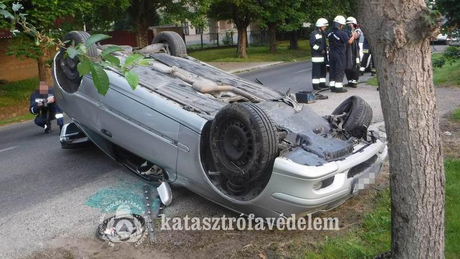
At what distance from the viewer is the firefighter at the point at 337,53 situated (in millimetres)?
11211

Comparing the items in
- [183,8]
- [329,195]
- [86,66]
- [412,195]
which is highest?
[183,8]

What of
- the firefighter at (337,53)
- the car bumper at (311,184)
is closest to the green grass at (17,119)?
the firefighter at (337,53)

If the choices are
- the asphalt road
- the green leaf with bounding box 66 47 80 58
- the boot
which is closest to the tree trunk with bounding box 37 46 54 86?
the boot

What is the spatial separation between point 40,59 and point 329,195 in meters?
12.2

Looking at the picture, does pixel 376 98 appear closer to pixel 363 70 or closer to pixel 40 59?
pixel 363 70

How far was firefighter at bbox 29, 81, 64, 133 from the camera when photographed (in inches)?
323

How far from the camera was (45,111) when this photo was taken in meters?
8.47

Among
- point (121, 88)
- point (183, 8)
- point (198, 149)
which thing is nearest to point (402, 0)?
point (198, 149)

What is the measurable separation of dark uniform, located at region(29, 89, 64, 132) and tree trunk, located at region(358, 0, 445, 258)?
648cm

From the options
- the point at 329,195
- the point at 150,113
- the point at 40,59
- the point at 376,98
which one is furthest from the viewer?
the point at 40,59

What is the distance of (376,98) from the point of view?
10336 mm

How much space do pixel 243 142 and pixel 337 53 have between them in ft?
26.5

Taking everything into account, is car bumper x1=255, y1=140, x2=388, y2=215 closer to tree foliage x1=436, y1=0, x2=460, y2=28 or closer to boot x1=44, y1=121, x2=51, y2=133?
boot x1=44, y1=121, x2=51, y2=133

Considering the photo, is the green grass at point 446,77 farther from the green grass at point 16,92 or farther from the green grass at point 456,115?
the green grass at point 16,92
